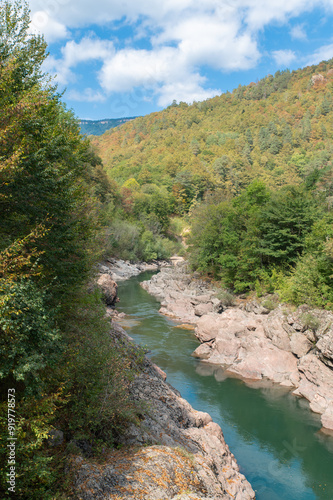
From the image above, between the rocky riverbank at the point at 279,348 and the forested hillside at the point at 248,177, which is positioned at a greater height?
the forested hillside at the point at 248,177

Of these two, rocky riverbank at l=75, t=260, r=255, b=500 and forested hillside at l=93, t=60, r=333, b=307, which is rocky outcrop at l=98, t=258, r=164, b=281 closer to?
forested hillside at l=93, t=60, r=333, b=307

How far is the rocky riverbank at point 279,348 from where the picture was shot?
1527 cm

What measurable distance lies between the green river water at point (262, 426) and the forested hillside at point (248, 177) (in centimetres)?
745

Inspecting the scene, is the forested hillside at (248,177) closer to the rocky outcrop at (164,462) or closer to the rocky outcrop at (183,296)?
the rocky outcrop at (183,296)

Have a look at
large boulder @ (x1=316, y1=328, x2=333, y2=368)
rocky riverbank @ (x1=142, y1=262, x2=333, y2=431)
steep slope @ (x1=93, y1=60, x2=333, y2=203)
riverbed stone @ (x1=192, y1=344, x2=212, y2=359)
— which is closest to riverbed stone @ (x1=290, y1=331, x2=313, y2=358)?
rocky riverbank @ (x1=142, y1=262, x2=333, y2=431)

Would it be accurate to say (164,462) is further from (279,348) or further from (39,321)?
(279,348)

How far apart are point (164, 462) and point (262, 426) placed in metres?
9.02

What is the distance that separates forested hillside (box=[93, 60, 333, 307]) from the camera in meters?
25.9

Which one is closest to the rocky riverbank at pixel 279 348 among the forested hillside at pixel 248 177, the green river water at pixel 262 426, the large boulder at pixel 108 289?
the green river water at pixel 262 426

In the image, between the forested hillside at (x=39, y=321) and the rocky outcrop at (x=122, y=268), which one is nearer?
the forested hillside at (x=39, y=321)

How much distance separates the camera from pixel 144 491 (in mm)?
5492

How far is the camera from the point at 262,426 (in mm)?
13641

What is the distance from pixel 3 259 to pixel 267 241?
24.3m

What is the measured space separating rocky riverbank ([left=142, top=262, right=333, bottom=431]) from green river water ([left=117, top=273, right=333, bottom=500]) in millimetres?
713
